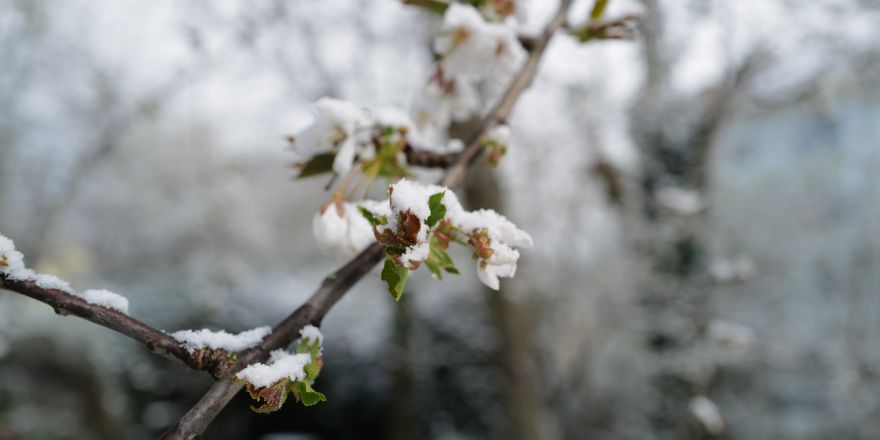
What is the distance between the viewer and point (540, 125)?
4.96 m

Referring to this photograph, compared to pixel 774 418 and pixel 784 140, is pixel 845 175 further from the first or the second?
pixel 774 418

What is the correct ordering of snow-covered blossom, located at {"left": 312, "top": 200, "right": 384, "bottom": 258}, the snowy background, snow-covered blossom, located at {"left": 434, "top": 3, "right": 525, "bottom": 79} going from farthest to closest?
1. the snowy background
2. snow-covered blossom, located at {"left": 434, "top": 3, "right": 525, "bottom": 79}
3. snow-covered blossom, located at {"left": 312, "top": 200, "right": 384, "bottom": 258}

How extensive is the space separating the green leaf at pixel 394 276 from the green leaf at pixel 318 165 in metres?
0.26

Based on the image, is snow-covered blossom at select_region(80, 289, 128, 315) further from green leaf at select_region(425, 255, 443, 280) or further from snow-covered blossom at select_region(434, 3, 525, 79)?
snow-covered blossom at select_region(434, 3, 525, 79)

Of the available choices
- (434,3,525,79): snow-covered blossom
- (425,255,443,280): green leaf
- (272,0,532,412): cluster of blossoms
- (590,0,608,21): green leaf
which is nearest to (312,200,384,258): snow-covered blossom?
(272,0,532,412): cluster of blossoms

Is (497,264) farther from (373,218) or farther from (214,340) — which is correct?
(214,340)

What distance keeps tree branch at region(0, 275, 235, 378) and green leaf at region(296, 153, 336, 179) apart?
10.5 inches

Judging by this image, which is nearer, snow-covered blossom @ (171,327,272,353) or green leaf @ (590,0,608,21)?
snow-covered blossom @ (171,327,272,353)

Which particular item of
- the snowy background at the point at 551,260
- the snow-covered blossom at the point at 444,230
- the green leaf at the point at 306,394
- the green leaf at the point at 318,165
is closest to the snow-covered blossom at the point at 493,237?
the snow-covered blossom at the point at 444,230

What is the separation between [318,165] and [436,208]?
278 mm

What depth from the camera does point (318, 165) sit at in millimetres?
597

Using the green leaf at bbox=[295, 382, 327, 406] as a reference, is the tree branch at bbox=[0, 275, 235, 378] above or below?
above

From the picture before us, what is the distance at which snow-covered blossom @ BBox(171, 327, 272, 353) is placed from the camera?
1.21 ft

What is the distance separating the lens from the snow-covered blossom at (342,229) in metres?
0.53
